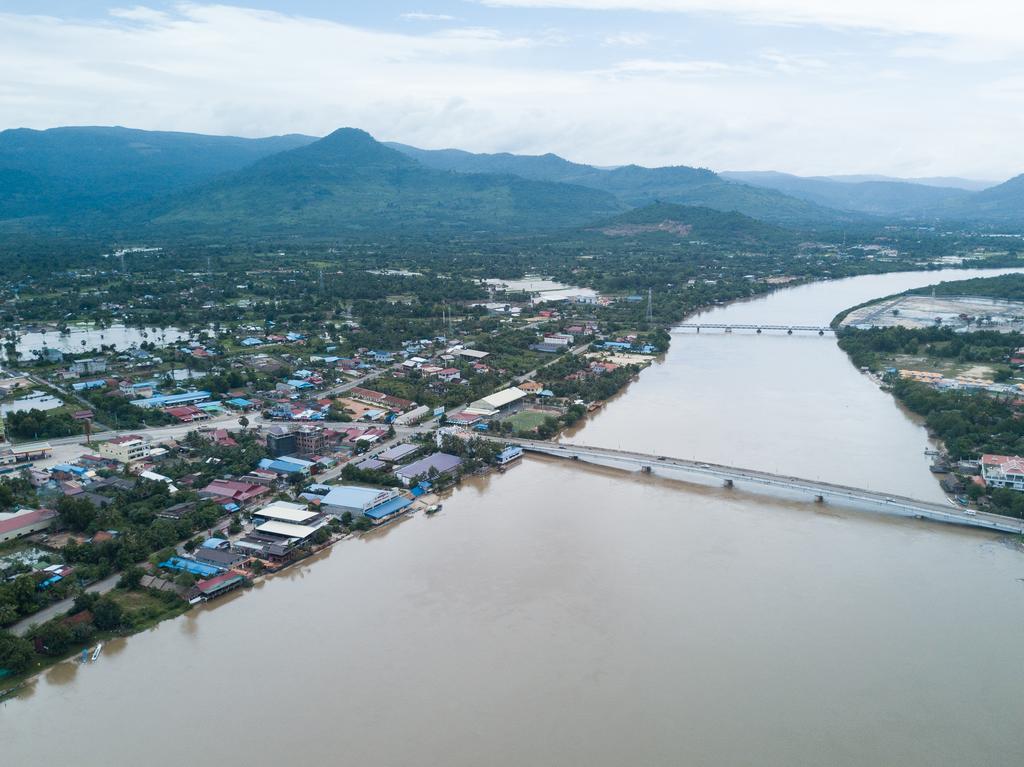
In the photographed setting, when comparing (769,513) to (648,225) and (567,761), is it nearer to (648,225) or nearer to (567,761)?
(567,761)

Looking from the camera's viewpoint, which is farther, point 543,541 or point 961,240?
point 961,240

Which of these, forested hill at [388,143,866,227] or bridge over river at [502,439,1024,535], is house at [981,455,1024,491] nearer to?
bridge over river at [502,439,1024,535]

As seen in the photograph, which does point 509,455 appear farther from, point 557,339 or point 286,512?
point 557,339

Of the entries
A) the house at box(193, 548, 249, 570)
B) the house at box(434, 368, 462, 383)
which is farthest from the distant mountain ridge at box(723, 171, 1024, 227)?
the house at box(193, 548, 249, 570)

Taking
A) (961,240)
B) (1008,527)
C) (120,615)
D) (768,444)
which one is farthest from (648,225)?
(120,615)

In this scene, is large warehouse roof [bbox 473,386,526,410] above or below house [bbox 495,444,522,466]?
above

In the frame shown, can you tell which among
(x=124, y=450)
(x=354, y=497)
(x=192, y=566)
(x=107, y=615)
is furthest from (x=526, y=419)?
(x=107, y=615)
